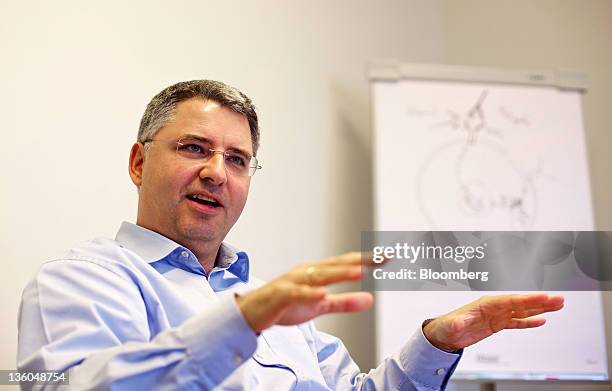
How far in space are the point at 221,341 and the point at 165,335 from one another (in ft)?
0.29

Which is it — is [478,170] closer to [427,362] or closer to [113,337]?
[427,362]

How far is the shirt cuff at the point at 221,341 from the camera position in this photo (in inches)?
29.6

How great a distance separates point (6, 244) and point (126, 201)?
33 cm

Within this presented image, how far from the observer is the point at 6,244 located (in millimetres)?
1362

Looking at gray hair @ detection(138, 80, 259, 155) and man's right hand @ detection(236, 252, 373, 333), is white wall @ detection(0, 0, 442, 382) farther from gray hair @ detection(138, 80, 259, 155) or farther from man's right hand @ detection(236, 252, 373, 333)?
man's right hand @ detection(236, 252, 373, 333)

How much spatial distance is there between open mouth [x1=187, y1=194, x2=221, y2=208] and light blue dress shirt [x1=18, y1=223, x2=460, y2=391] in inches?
4.1

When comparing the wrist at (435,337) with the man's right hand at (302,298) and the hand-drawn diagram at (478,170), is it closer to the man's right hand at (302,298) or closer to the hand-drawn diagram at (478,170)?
the man's right hand at (302,298)

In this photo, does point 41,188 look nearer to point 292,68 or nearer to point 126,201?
point 126,201

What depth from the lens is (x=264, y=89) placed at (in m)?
1.98

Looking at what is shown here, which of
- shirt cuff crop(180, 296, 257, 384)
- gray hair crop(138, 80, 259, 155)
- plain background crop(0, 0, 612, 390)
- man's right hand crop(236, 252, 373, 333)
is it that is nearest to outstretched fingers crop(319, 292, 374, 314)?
man's right hand crop(236, 252, 373, 333)

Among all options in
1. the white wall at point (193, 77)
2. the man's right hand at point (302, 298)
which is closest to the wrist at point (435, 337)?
the man's right hand at point (302, 298)

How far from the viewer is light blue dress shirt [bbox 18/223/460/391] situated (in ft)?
2.49

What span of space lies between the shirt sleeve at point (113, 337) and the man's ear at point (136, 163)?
363 millimetres

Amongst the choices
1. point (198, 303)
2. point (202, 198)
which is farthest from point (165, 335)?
point (202, 198)
